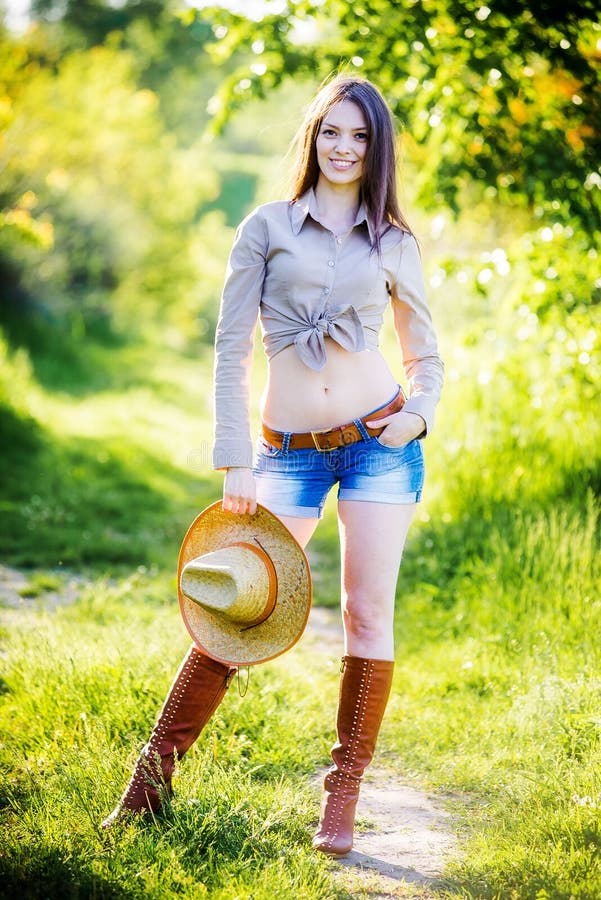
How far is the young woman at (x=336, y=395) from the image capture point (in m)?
2.47

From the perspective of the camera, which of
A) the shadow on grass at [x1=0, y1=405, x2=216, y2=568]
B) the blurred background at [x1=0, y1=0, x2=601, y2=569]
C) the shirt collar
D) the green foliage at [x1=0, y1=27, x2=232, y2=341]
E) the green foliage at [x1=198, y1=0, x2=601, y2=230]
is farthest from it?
the green foliage at [x1=0, y1=27, x2=232, y2=341]

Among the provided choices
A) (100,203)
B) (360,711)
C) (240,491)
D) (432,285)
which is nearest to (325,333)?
(240,491)

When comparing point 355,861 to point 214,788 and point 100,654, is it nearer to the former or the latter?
point 214,788

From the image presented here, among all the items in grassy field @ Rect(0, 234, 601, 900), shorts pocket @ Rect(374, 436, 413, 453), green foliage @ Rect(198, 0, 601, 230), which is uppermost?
green foliage @ Rect(198, 0, 601, 230)

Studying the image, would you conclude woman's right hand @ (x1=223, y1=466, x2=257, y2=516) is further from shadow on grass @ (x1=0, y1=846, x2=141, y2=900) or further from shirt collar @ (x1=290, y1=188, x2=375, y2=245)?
shadow on grass @ (x1=0, y1=846, x2=141, y2=900)

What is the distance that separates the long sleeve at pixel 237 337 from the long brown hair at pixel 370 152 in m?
0.24

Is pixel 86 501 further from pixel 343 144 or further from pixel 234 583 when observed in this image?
pixel 343 144

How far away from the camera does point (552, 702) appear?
3.20m

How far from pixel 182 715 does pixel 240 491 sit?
0.66m

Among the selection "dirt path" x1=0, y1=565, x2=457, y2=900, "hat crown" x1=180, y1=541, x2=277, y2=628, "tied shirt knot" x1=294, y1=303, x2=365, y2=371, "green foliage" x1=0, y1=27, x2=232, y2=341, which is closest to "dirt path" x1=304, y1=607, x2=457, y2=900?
"dirt path" x1=0, y1=565, x2=457, y2=900

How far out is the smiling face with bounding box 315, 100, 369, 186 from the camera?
2484 mm

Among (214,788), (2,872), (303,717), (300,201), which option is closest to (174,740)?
(214,788)

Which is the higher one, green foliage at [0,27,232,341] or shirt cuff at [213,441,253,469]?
green foliage at [0,27,232,341]

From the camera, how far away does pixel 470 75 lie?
4.94 meters
